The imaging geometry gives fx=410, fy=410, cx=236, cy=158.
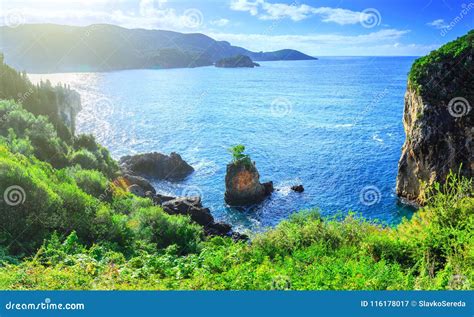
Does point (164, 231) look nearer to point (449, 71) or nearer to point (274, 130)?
point (449, 71)

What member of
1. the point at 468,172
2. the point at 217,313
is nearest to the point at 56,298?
the point at 217,313

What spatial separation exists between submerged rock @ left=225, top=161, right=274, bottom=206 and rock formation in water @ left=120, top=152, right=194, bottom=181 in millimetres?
10759

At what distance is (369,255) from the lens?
45.4 feet

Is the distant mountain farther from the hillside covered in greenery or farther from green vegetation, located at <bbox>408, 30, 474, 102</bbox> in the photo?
the hillside covered in greenery

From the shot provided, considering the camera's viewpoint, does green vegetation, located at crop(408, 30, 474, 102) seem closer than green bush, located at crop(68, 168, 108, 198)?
No

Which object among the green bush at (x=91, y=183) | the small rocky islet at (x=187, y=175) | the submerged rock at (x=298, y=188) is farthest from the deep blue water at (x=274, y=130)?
the green bush at (x=91, y=183)

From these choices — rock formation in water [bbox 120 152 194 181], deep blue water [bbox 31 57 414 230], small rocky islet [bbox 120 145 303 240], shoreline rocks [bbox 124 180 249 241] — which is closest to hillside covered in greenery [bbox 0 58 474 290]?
small rocky islet [bbox 120 145 303 240]

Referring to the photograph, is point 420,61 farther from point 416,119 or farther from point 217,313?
point 217,313

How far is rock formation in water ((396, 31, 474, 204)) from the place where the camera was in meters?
43.8

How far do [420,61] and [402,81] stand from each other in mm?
94730

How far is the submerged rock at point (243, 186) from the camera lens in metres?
52.2

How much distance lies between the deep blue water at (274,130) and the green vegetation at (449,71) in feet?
43.9

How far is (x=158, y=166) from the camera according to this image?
6359 cm

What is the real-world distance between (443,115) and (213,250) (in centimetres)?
3833
